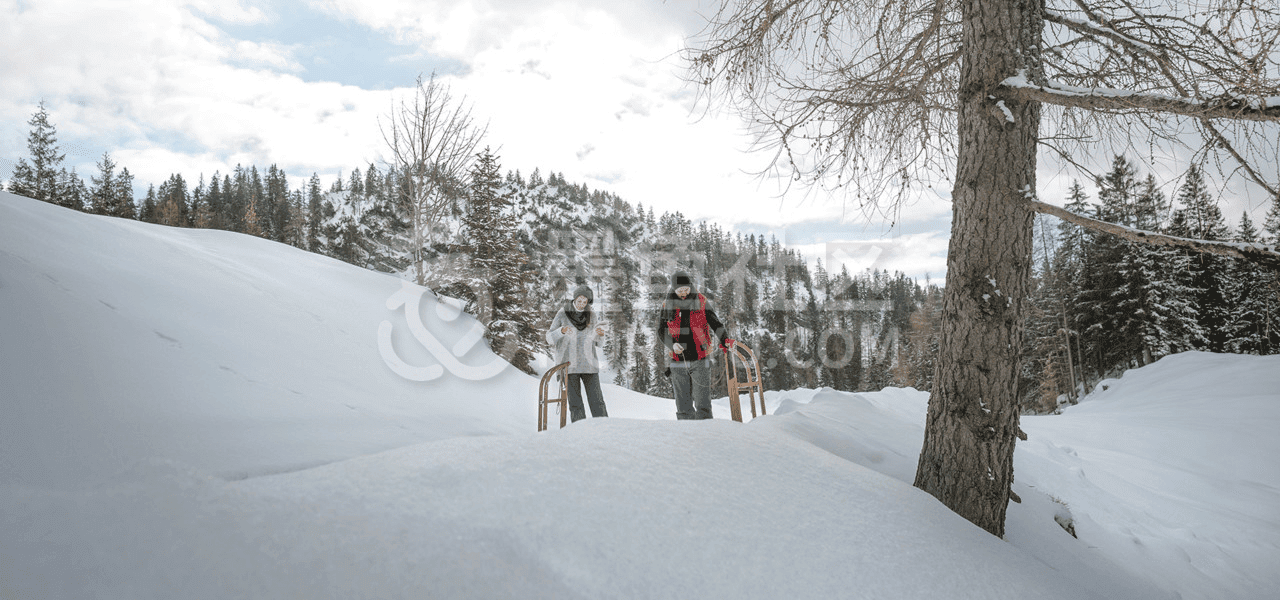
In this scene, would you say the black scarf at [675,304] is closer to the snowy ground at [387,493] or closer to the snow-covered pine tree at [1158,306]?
the snowy ground at [387,493]

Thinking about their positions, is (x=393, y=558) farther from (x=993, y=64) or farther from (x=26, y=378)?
(x=993, y=64)

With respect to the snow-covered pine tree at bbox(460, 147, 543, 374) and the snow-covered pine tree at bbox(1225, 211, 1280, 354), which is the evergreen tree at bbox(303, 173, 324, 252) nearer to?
the snow-covered pine tree at bbox(460, 147, 543, 374)

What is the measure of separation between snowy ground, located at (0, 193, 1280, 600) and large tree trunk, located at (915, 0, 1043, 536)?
384mm

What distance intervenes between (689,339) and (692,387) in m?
0.54

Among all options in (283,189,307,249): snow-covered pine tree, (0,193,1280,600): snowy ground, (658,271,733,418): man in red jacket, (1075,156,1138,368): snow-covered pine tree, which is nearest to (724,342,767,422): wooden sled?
(658,271,733,418): man in red jacket

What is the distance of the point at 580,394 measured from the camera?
5422 millimetres

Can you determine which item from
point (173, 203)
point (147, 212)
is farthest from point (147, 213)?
point (173, 203)

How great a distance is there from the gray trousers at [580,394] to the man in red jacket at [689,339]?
881 mm

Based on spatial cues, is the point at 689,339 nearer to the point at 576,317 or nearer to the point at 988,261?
the point at 576,317

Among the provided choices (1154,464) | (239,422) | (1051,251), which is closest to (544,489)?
(239,422)

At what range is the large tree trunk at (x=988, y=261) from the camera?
254 cm

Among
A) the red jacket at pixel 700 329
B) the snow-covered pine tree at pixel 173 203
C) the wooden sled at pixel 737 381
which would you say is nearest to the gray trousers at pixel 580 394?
the red jacket at pixel 700 329

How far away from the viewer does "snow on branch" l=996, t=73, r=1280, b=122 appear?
1771 mm

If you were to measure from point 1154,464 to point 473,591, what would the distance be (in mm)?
9643
